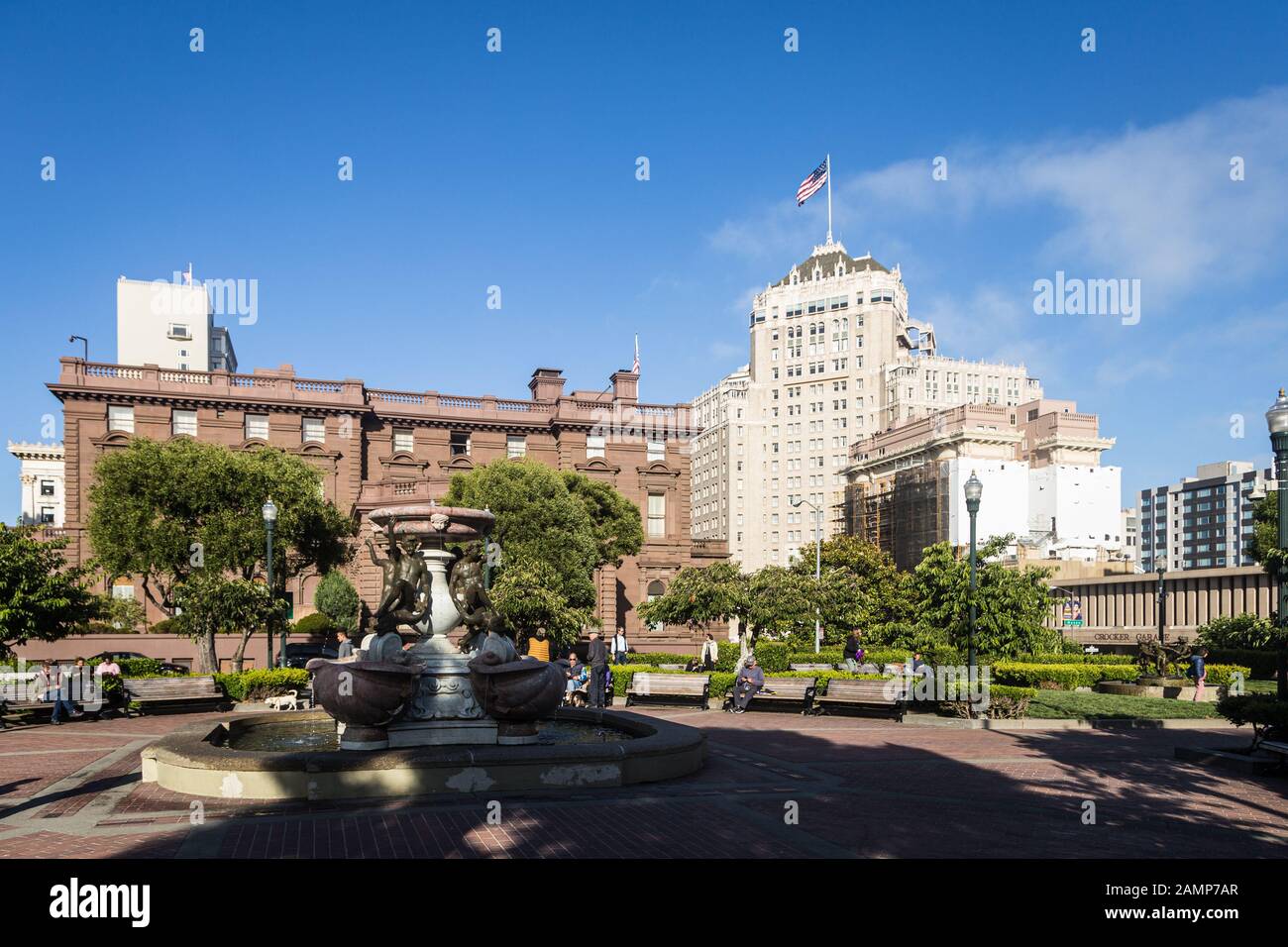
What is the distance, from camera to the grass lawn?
2005 centimetres

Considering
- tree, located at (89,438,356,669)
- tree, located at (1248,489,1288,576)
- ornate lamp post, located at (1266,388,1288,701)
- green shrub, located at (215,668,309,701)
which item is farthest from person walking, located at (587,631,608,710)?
tree, located at (1248,489,1288,576)

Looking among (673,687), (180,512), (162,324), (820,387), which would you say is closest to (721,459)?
(820,387)

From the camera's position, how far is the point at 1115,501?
324 feet

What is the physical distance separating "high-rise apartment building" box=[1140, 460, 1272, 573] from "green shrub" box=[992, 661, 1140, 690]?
155923 millimetres

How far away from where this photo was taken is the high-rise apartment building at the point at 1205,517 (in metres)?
169

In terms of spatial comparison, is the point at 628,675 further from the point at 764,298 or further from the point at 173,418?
the point at 764,298

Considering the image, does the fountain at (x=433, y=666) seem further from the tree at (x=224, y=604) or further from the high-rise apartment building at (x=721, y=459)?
the high-rise apartment building at (x=721, y=459)

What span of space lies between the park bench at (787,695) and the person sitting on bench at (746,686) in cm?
16

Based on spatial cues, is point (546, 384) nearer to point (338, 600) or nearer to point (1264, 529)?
point (338, 600)

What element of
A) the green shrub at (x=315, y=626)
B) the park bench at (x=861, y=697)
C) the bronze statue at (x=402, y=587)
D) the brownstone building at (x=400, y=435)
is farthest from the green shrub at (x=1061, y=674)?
the green shrub at (x=315, y=626)

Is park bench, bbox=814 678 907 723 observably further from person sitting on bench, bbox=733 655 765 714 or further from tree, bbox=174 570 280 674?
tree, bbox=174 570 280 674

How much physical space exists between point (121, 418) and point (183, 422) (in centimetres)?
307

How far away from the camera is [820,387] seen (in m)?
124

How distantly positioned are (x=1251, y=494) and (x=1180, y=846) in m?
15.6
